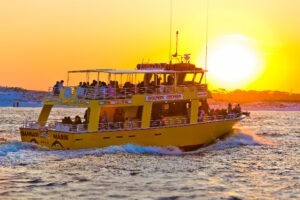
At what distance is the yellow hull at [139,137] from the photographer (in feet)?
106

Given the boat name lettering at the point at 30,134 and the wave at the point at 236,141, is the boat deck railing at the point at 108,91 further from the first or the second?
the wave at the point at 236,141

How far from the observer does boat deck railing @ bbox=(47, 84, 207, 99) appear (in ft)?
111

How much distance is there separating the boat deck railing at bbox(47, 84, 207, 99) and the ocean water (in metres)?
2.95

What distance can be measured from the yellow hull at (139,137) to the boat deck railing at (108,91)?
2.13m

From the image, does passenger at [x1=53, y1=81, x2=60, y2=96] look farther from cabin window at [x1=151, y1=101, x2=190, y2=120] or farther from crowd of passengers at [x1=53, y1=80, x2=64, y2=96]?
cabin window at [x1=151, y1=101, x2=190, y2=120]

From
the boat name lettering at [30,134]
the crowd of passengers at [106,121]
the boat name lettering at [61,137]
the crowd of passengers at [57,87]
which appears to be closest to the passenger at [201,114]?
the crowd of passengers at [106,121]

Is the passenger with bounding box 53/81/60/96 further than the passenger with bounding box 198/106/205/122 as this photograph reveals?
No

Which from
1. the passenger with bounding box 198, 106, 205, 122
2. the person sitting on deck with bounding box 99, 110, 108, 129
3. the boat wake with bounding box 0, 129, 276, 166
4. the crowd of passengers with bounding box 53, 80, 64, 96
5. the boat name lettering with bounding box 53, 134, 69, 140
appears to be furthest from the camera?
the passenger with bounding box 198, 106, 205, 122

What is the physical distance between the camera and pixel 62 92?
3466 cm

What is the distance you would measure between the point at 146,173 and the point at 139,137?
726cm

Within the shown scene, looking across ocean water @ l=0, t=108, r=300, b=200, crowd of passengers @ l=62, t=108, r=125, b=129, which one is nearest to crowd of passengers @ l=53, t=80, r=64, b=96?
crowd of passengers @ l=62, t=108, r=125, b=129

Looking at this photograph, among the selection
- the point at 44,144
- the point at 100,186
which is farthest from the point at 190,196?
the point at 44,144

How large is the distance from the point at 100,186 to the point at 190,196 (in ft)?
11.4

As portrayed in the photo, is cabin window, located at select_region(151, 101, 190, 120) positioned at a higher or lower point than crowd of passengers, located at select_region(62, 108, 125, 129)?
higher
